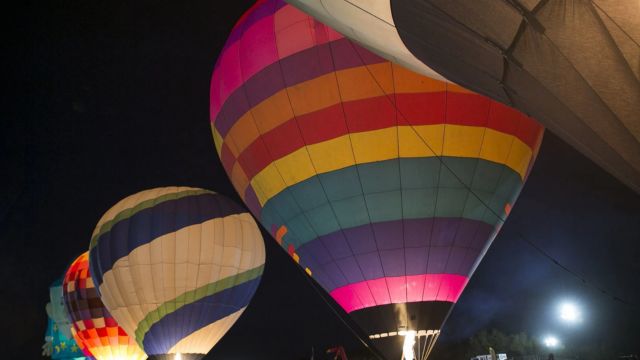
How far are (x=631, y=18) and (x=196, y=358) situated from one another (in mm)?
11937

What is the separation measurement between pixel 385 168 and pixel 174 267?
6739 millimetres

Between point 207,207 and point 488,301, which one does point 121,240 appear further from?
point 488,301

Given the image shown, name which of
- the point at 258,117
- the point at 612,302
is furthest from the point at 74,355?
the point at 612,302

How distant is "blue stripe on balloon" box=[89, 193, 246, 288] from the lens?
12.1 m

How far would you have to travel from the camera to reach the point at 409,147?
22.0 ft

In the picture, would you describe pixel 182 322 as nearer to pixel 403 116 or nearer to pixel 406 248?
pixel 406 248

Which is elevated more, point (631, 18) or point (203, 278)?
point (203, 278)

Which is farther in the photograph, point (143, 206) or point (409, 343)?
point (143, 206)

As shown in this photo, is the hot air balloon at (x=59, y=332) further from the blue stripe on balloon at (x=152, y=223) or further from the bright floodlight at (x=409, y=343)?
the bright floodlight at (x=409, y=343)

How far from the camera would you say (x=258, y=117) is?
758 cm

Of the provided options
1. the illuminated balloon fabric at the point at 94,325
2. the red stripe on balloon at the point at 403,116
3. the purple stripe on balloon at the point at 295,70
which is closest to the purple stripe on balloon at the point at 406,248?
the red stripe on balloon at the point at 403,116

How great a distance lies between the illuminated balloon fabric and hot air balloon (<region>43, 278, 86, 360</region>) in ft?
21.7

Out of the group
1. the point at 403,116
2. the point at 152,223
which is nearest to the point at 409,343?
the point at 403,116

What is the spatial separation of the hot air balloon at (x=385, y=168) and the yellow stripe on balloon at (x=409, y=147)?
0.04ft
